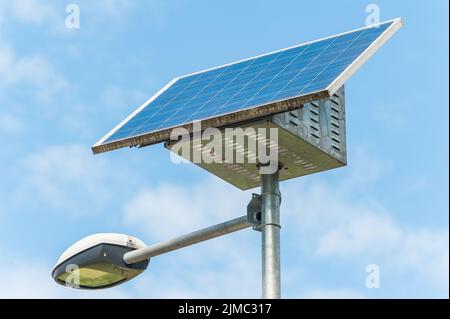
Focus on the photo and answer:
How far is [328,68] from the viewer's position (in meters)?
22.2

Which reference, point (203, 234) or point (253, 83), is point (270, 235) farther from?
point (253, 83)

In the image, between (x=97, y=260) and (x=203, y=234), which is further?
(x=97, y=260)

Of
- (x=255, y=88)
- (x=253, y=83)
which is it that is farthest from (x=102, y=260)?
(x=253, y=83)

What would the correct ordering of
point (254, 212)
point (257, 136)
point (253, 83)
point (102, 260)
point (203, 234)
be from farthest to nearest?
1. point (253, 83)
2. point (102, 260)
3. point (257, 136)
4. point (254, 212)
5. point (203, 234)

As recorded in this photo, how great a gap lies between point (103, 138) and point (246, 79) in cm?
281

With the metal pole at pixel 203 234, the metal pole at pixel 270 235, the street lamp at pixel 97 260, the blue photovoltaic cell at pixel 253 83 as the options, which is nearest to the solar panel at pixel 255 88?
the blue photovoltaic cell at pixel 253 83

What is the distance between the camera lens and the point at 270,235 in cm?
2073

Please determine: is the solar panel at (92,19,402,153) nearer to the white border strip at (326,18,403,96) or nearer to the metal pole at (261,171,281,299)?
the white border strip at (326,18,403,96)

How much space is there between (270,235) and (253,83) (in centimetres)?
369

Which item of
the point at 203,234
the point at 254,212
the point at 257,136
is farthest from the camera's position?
the point at 257,136

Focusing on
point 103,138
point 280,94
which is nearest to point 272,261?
point 280,94

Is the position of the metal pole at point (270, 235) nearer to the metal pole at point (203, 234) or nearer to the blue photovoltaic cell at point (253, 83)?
the metal pole at point (203, 234)

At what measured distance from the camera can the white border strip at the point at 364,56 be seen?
20.9 m

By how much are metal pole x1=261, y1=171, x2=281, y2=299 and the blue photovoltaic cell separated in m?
1.38
